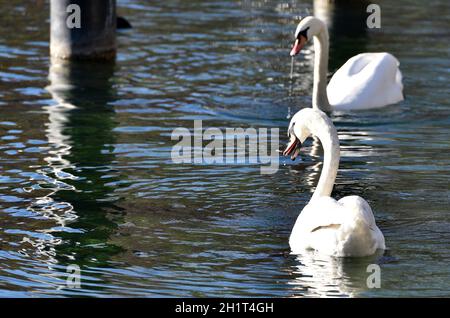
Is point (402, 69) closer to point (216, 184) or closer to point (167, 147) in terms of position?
point (167, 147)

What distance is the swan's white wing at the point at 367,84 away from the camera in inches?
597

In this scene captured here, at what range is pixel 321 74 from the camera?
1481 centimetres

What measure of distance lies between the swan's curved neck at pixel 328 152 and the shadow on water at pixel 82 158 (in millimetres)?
1635

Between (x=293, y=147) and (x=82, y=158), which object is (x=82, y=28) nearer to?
(x=82, y=158)

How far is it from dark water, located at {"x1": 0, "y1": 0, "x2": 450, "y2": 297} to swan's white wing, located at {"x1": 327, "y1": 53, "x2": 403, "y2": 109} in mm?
217

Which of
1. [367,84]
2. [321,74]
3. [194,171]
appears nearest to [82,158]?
[194,171]

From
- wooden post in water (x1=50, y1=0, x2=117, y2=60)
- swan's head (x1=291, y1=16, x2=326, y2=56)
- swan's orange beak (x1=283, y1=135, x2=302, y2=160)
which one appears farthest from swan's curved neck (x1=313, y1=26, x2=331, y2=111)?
swan's orange beak (x1=283, y1=135, x2=302, y2=160)

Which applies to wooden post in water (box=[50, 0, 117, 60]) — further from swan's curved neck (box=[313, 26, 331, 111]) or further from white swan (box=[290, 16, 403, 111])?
swan's curved neck (box=[313, 26, 331, 111])

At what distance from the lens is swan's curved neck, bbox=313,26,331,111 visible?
48.4 ft

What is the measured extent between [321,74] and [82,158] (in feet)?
11.3

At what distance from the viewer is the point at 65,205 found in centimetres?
1080

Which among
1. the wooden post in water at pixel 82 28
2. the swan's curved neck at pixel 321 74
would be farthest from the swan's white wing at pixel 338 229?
the wooden post in water at pixel 82 28

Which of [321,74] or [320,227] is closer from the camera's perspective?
[320,227]
